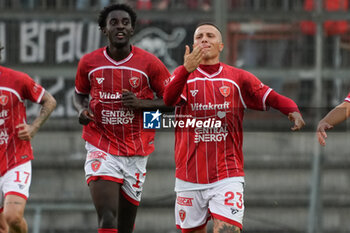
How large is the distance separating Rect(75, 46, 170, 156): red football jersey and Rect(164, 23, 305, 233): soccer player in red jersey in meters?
0.44

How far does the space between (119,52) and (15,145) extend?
135 centimetres

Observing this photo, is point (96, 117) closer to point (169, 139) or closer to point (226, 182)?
point (226, 182)

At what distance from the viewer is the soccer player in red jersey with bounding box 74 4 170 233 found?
303 inches

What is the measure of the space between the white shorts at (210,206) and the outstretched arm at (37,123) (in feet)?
4.97

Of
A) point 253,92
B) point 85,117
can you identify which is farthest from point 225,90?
point 85,117

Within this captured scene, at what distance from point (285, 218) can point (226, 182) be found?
2808mm

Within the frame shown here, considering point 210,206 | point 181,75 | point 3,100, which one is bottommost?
point 210,206

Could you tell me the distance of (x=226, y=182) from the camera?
735 cm

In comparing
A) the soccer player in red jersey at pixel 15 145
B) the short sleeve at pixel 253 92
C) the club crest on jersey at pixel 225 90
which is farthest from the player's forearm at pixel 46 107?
the short sleeve at pixel 253 92

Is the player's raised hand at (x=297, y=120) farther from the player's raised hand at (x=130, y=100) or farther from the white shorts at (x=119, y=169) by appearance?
the white shorts at (x=119, y=169)

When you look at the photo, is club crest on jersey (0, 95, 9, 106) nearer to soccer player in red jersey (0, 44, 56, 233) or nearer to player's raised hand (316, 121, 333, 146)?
soccer player in red jersey (0, 44, 56, 233)

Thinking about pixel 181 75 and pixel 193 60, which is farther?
pixel 181 75

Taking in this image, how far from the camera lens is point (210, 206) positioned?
24.2 ft

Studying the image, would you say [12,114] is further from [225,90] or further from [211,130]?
[225,90]
